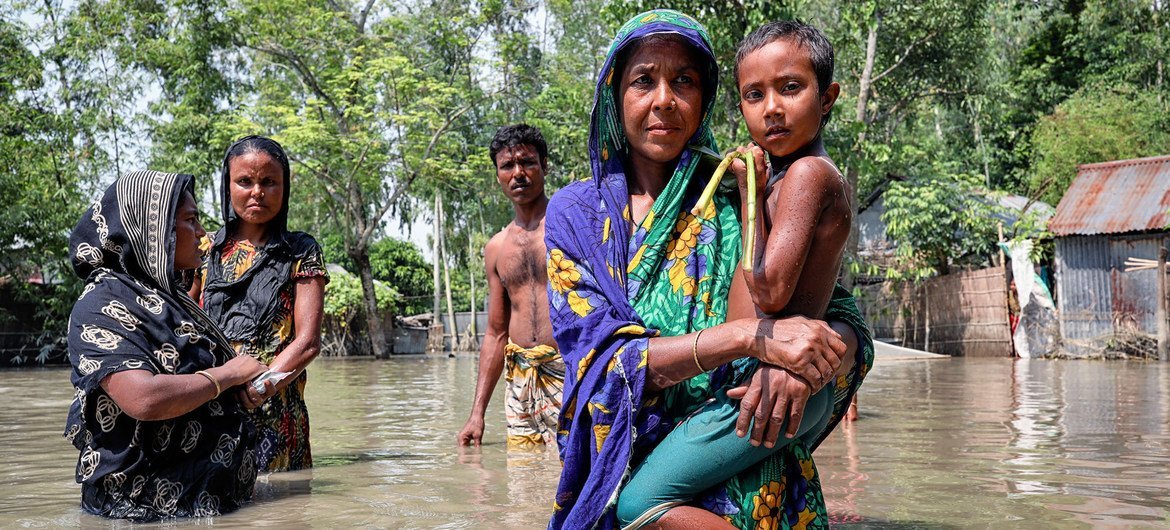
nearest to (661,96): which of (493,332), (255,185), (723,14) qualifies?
(255,185)

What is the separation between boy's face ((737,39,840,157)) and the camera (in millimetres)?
2184

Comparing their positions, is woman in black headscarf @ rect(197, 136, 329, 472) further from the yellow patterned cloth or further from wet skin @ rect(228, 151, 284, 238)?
the yellow patterned cloth

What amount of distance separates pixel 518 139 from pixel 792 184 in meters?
4.07

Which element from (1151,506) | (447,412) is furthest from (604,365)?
(447,412)

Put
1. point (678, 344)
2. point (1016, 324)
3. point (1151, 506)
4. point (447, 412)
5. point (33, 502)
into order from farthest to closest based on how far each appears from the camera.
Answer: point (1016, 324)
point (447, 412)
point (33, 502)
point (1151, 506)
point (678, 344)

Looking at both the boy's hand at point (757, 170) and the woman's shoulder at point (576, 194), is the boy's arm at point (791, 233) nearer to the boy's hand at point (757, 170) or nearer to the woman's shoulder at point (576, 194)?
the boy's hand at point (757, 170)

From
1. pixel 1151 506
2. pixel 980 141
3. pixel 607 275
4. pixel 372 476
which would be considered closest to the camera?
pixel 607 275

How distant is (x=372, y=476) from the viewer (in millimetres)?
5418

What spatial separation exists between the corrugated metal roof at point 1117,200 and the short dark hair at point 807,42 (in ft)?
59.1

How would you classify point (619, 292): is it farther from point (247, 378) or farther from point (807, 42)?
point (247, 378)

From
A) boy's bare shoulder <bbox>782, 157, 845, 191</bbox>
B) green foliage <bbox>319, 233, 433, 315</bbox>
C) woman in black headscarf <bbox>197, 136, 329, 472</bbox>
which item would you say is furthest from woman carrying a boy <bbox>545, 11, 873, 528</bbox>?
green foliage <bbox>319, 233, 433, 315</bbox>

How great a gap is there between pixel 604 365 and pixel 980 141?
29.1 m

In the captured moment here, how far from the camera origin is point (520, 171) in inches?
235

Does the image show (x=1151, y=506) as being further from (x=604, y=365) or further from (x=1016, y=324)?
(x=1016, y=324)
